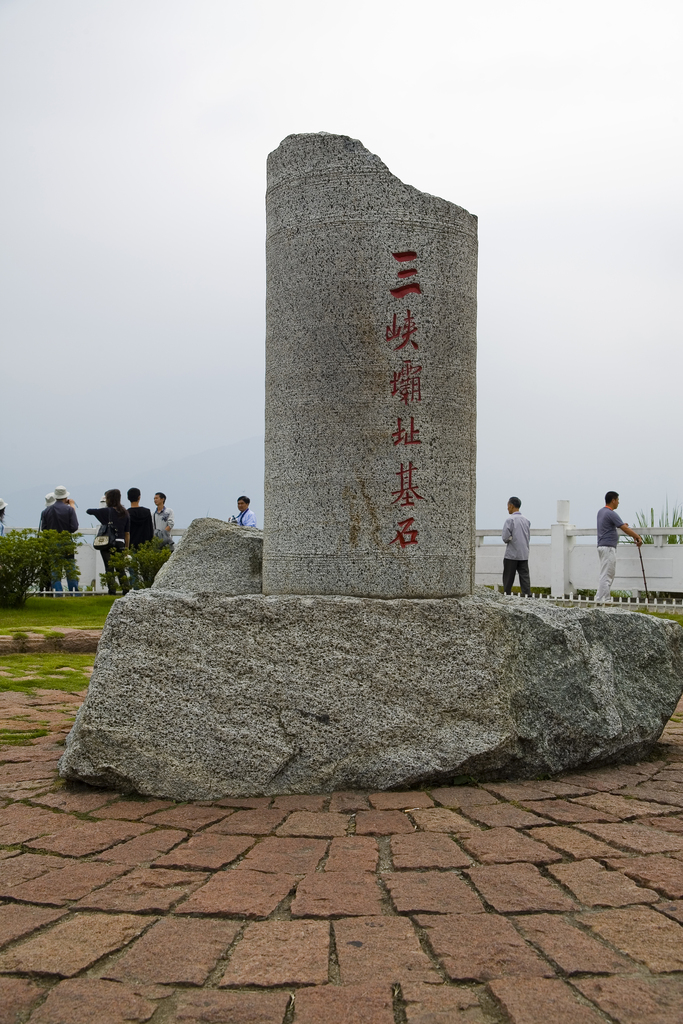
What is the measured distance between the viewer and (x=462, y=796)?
3.71 metres

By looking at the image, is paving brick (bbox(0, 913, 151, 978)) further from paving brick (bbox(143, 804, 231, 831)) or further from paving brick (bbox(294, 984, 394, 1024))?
paving brick (bbox(143, 804, 231, 831))

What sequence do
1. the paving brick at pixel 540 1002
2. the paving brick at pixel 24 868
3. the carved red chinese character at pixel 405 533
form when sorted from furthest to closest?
the carved red chinese character at pixel 405 533
the paving brick at pixel 24 868
the paving brick at pixel 540 1002

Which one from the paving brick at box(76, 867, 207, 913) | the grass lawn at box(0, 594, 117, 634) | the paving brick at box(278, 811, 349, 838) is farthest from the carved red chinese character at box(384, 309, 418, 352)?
the grass lawn at box(0, 594, 117, 634)

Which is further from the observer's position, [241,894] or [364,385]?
[364,385]

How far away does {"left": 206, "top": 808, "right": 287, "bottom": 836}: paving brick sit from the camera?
10.8ft

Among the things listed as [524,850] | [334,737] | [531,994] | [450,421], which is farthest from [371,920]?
[450,421]

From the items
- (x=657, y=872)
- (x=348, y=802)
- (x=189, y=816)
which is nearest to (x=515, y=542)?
(x=348, y=802)

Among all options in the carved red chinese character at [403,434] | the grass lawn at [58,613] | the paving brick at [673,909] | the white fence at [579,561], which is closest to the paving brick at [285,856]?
the paving brick at [673,909]

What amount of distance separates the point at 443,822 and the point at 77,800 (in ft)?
5.13

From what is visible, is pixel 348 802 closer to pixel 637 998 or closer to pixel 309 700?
pixel 309 700

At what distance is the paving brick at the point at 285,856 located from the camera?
2.93 metres

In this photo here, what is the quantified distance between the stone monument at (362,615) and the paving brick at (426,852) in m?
0.56

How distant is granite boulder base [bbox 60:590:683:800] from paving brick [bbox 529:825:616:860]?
0.61 meters

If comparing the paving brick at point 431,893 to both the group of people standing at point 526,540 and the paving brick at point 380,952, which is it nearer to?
the paving brick at point 380,952
